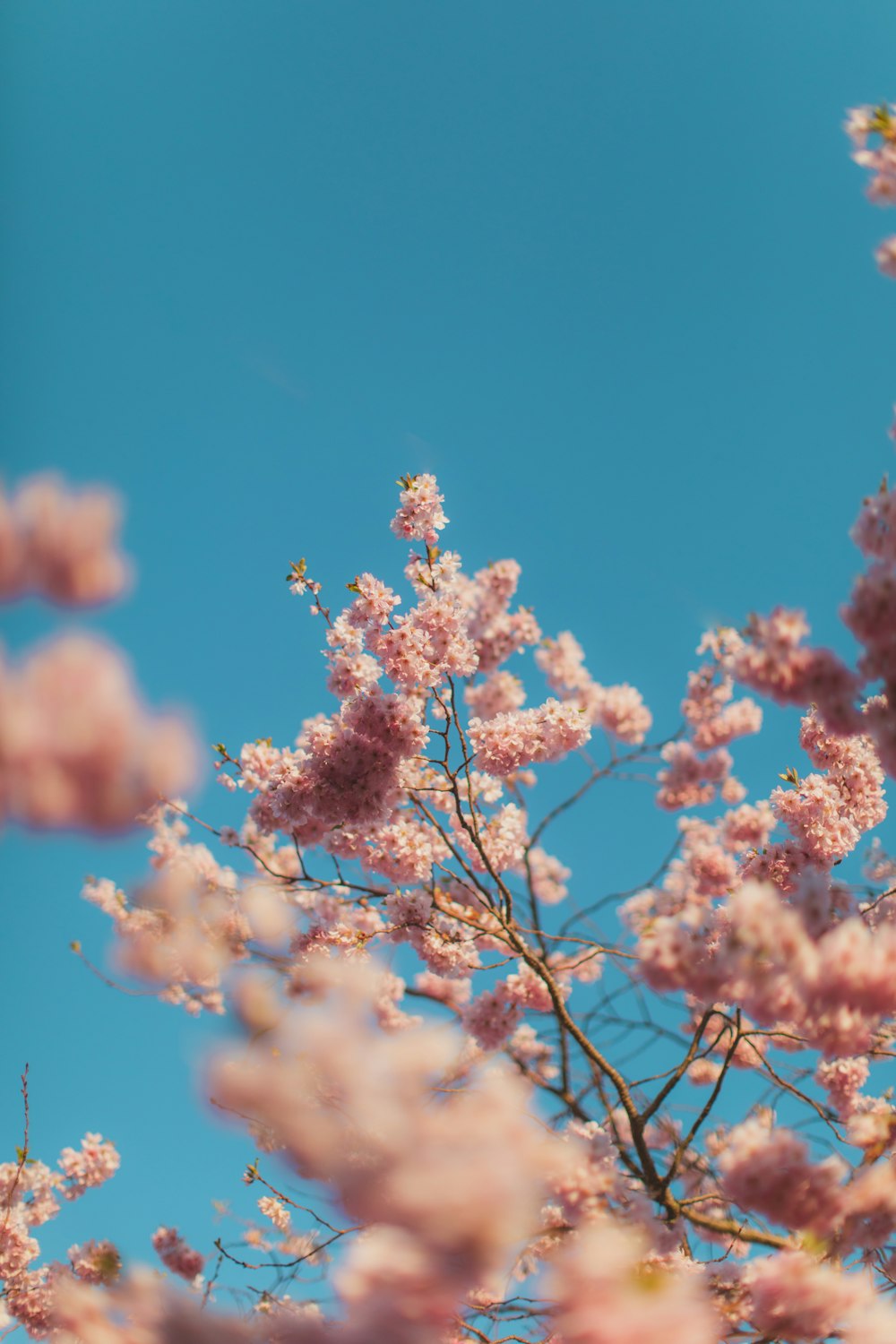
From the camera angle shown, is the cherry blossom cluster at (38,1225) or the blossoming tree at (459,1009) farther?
the cherry blossom cluster at (38,1225)

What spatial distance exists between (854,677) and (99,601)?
2.49m

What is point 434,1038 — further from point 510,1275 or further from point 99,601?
point 510,1275

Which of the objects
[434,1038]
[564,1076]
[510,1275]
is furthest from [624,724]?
[434,1038]

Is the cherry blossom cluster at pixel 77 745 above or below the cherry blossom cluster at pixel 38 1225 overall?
above

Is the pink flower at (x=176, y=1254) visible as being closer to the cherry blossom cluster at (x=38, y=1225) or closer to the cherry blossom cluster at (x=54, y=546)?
the cherry blossom cluster at (x=38, y=1225)

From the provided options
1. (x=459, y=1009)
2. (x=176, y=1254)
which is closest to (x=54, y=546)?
(x=459, y=1009)

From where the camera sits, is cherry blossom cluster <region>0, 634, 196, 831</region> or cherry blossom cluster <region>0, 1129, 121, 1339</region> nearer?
cherry blossom cluster <region>0, 634, 196, 831</region>

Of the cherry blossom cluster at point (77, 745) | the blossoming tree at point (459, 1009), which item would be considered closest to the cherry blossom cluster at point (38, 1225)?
the blossoming tree at point (459, 1009)

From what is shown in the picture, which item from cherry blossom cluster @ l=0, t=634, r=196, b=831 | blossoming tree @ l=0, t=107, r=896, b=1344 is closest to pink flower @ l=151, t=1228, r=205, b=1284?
blossoming tree @ l=0, t=107, r=896, b=1344

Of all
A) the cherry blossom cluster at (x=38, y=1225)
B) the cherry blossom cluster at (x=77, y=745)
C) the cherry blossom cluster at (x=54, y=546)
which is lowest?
the cherry blossom cluster at (x=38, y=1225)

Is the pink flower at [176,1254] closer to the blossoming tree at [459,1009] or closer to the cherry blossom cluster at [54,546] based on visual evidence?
the blossoming tree at [459,1009]

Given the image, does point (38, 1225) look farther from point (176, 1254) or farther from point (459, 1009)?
point (459, 1009)

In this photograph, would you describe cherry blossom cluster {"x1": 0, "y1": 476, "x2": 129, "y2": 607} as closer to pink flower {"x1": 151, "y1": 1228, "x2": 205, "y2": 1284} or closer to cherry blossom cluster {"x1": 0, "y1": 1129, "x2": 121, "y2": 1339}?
cherry blossom cluster {"x1": 0, "y1": 1129, "x2": 121, "y2": 1339}

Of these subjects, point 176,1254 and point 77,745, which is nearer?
point 77,745
